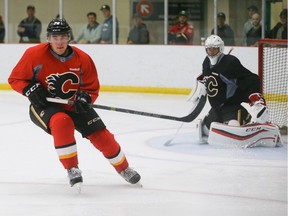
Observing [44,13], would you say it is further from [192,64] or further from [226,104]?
[226,104]

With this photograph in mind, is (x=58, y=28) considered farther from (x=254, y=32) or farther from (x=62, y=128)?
(x=254, y=32)

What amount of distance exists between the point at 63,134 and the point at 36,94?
0.23 metres

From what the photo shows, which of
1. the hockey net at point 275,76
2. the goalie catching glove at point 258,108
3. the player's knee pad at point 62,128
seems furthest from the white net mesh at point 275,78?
the player's knee pad at point 62,128

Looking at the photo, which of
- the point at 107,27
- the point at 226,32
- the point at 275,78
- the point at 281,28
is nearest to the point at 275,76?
the point at 275,78

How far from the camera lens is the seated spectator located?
844 centimetres

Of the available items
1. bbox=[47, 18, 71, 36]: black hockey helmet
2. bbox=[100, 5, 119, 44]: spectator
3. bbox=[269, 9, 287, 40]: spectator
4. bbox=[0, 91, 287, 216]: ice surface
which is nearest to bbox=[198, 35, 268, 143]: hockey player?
bbox=[0, 91, 287, 216]: ice surface

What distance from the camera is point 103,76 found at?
880cm

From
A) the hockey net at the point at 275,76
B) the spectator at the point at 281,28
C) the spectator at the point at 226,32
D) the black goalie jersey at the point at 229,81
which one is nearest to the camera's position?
the black goalie jersey at the point at 229,81

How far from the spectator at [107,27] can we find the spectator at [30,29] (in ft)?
2.64

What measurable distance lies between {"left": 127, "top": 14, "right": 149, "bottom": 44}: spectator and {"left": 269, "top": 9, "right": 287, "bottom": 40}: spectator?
1443mm

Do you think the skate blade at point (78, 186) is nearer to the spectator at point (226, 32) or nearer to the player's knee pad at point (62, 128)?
the player's knee pad at point (62, 128)

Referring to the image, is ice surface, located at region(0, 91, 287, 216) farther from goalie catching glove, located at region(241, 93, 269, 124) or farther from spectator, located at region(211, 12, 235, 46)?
spectator, located at region(211, 12, 235, 46)

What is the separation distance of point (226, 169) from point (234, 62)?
3.39ft

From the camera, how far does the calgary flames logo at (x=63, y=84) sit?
12.1 ft
